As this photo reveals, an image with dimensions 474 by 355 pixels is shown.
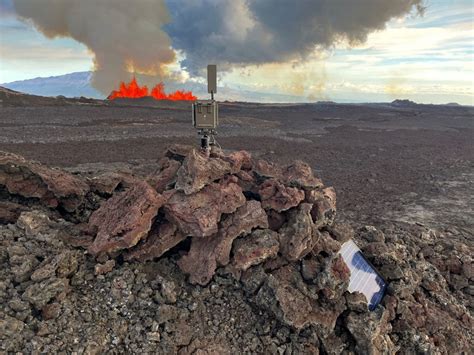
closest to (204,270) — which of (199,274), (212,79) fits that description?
(199,274)

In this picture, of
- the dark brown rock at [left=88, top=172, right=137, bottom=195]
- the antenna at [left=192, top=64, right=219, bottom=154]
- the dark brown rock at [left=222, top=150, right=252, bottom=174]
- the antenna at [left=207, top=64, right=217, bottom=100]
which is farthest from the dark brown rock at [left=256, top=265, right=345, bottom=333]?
the dark brown rock at [left=88, top=172, right=137, bottom=195]

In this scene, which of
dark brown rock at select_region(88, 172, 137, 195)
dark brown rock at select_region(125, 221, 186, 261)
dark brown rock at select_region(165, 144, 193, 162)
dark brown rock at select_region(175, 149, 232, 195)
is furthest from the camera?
dark brown rock at select_region(165, 144, 193, 162)

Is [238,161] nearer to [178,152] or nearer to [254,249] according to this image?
[178,152]

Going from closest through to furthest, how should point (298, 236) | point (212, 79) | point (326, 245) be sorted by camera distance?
point (298, 236) → point (326, 245) → point (212, 79)

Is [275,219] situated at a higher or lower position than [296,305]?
higher

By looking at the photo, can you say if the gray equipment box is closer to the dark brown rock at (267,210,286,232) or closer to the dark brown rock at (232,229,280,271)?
the dark brown rock at (267,210,286,232)

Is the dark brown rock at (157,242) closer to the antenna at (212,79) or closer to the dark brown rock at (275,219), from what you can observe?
the dark brown rock at (275,219)
